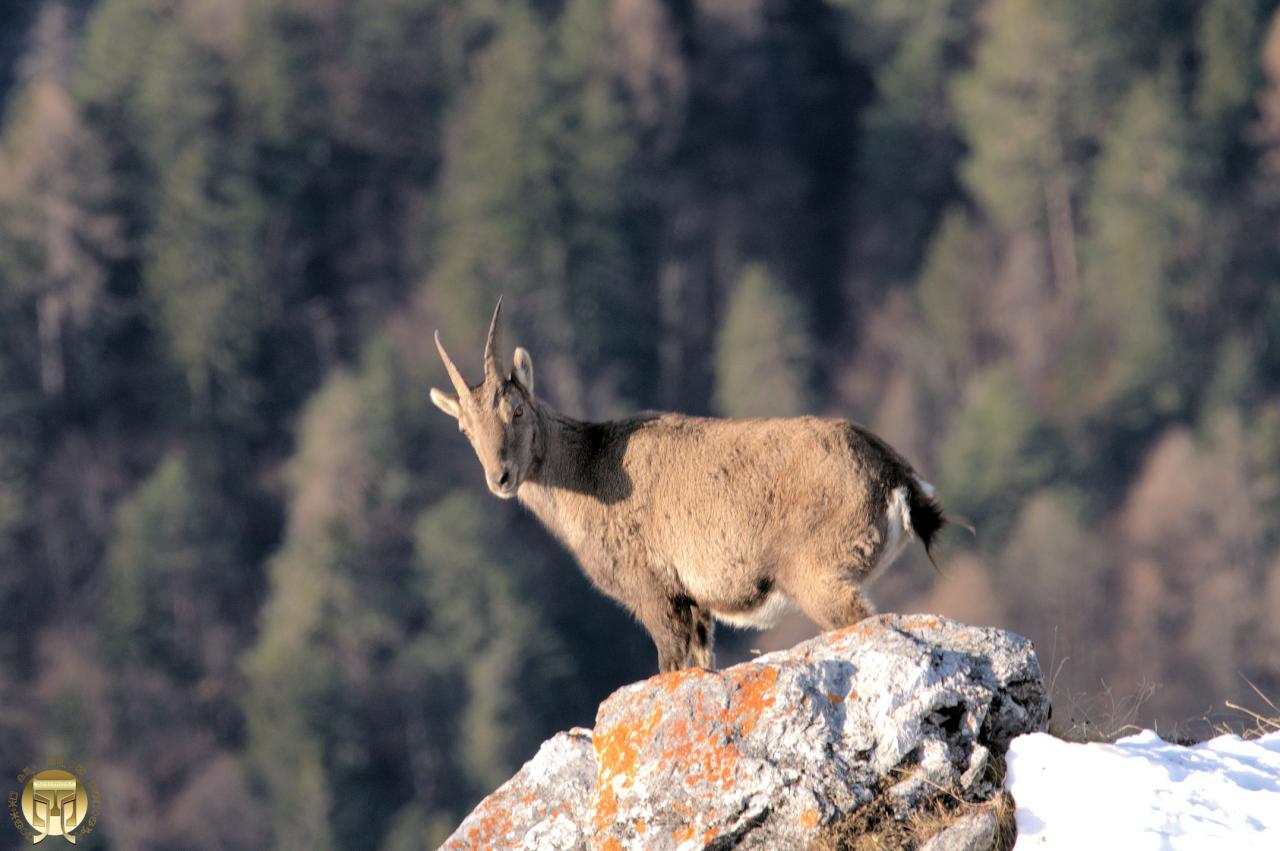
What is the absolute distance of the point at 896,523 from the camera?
16.0m

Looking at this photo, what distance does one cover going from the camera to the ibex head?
18125 millimetres

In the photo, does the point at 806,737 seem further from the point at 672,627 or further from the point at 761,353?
the point at 761,353

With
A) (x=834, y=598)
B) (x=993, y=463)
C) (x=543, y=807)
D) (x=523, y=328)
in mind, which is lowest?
(x=993, y=463)

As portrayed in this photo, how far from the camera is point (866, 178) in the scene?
16000cm

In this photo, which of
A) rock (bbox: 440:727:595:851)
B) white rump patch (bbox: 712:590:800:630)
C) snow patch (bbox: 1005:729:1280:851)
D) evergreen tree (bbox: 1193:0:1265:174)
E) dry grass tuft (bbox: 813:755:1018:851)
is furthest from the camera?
evergreen tree (bbox: 1193:0:1265:174)

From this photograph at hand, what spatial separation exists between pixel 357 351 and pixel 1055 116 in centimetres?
5637

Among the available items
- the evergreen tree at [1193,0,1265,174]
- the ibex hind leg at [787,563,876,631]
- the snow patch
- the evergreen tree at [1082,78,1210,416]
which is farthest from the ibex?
the evergreen tree at [1193,0,1265,174]

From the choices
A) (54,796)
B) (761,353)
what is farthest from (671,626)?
(761,353)

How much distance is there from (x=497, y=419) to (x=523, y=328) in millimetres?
121801

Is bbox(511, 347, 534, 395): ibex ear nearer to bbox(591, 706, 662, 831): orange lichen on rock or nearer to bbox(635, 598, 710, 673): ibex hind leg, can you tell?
bbox(635, 598, 710, 673): ibex hind leg

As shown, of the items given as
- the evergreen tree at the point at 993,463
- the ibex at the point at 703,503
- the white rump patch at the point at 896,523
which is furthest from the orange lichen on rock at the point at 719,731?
the evergreen tree at the point at 993,463

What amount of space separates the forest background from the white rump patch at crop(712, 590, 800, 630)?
8059 centimetres

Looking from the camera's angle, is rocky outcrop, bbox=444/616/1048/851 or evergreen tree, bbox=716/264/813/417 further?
evergreen tree, bbox=716/264/813/417

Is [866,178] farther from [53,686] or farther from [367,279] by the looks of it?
[53,686]
